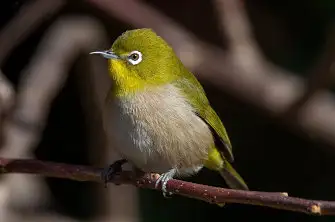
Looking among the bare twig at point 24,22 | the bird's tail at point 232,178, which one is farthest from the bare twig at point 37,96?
the bird's tail at point 232,178

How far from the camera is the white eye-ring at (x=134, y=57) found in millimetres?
2703

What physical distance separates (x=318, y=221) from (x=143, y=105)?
179cm

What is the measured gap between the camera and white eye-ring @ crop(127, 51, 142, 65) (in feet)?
8.87

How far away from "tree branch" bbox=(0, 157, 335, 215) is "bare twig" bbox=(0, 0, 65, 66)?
5.75 ft

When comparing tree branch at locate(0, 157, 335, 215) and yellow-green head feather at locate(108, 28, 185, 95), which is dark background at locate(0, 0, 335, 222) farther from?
tree branch at locate(0, 157, 335, 215)

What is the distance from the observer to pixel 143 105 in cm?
267

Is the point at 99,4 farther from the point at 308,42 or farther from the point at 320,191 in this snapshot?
the point at 320,191

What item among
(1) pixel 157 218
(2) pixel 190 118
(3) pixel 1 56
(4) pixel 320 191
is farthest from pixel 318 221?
(3) pixel 1 56

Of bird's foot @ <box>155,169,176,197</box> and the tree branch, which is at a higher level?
the tree branch

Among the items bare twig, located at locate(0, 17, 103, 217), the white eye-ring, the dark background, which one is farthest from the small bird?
the dark background

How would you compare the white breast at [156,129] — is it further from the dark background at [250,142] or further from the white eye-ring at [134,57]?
the dark background at [250,142]

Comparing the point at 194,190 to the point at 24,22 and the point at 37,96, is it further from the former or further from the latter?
the point at 24,22

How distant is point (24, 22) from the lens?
4098mm

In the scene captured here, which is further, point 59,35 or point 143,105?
point 59,35
